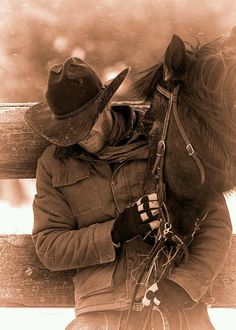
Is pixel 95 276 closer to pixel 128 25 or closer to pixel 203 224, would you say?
pixel 203 224

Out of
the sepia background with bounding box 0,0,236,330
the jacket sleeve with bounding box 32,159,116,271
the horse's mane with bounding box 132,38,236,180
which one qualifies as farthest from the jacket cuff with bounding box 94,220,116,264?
the sepia background with bounding box 0,0,236,330

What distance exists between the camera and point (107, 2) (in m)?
6.38

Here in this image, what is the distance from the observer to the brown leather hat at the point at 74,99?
1962mm

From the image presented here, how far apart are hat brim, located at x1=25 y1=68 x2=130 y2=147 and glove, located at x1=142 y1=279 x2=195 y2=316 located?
0.63 m

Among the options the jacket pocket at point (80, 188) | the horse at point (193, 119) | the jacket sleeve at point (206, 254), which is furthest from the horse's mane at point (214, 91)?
the jacket pocket at point (80, 188)

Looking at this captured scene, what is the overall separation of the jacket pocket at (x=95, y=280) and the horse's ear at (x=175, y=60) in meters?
0.82

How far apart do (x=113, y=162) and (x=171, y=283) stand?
20.5 inches

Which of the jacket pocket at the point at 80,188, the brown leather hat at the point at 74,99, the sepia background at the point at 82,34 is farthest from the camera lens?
the sepia background at the point at 82,34

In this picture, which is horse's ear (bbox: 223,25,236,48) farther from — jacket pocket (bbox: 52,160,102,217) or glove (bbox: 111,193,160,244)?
jacket pocket (bbox: 52,160,102,217)

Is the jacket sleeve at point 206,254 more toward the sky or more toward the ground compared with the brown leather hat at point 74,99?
more toward the ground

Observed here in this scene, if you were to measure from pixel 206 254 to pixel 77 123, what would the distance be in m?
0.73

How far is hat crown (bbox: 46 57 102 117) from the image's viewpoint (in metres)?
1.97

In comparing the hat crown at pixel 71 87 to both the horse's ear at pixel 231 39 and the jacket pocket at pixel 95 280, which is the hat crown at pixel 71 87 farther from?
the jacket pocket at pixel 95 280

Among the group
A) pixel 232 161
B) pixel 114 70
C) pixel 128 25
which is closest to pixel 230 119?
pixel 232 161
